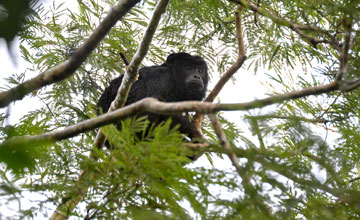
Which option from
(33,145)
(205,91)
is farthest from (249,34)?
(33,145)

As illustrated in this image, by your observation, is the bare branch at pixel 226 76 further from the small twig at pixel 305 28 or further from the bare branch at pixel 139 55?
the bare branch at pixel 139 55

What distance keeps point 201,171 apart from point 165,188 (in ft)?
0.66

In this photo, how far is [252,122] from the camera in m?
1.95

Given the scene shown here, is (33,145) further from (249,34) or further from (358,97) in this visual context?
(249,34)

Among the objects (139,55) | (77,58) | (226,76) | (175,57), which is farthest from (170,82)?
(77,58)

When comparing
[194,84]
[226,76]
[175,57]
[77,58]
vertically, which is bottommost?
[77,58]

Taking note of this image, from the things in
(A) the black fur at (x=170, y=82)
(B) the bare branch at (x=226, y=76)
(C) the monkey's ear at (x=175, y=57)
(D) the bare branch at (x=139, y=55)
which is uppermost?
(C) the monkey's ear at (x=175, y=57)

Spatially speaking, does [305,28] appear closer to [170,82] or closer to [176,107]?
[176,107]

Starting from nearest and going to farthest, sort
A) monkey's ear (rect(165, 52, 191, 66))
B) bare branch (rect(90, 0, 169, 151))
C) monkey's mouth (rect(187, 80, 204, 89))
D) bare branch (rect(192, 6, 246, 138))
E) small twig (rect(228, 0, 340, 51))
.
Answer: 1. small twig (rect(228, 0, 340, 51))
2. bare branch (rect(90, 0, 169, 151))
3. bare branch (rect(192, 6, 246, 138))
4. monkey's mouth (rect(187, 80, 204, 89))
5. monkey's ear (rect(165, 52, 191, 66))

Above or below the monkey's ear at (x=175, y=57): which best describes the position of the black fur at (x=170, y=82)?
below

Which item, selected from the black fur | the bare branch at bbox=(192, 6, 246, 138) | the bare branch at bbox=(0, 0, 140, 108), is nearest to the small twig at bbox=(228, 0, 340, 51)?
the bare branch at bbox=(192, 6, 246, 138)

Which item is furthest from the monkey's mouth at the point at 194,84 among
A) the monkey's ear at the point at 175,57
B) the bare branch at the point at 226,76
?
the bare branch at the point at 226,76

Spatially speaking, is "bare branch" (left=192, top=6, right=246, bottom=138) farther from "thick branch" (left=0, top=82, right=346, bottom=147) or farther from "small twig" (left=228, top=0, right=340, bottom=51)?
"thick branch" (left=0, top=82, right=346, bottom=147)

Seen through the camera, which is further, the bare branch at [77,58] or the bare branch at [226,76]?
the bare branch at [226,76]
